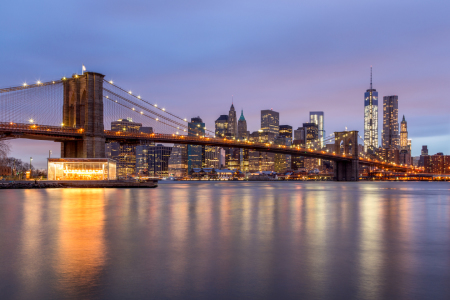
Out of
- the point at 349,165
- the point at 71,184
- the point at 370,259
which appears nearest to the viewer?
the point at 370,259

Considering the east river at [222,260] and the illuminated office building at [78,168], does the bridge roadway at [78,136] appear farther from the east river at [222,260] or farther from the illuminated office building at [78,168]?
the east river at [222,260]

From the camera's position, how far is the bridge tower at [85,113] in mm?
54031

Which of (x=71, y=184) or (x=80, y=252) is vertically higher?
(x=80, y=252)

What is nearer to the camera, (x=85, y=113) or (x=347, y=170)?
(x=85, y=113)

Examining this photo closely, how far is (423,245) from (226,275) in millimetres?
7129

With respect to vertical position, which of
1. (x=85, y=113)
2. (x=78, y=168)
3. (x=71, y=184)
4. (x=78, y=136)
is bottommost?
(x=71, y=184)

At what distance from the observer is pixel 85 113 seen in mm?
54812

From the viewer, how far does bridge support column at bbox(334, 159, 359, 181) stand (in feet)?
353

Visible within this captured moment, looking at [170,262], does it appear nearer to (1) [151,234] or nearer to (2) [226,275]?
(2) [226,275]

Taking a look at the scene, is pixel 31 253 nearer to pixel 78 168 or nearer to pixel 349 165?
pixel 78 168

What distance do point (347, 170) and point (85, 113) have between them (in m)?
81.1

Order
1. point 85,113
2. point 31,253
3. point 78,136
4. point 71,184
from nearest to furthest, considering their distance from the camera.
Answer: point 31,253, point 71,184, point 78,136, point 85,113

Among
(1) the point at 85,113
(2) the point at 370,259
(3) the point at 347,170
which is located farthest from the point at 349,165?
(2) the point at 370,259

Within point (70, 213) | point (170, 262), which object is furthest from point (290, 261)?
point (70, 213)
